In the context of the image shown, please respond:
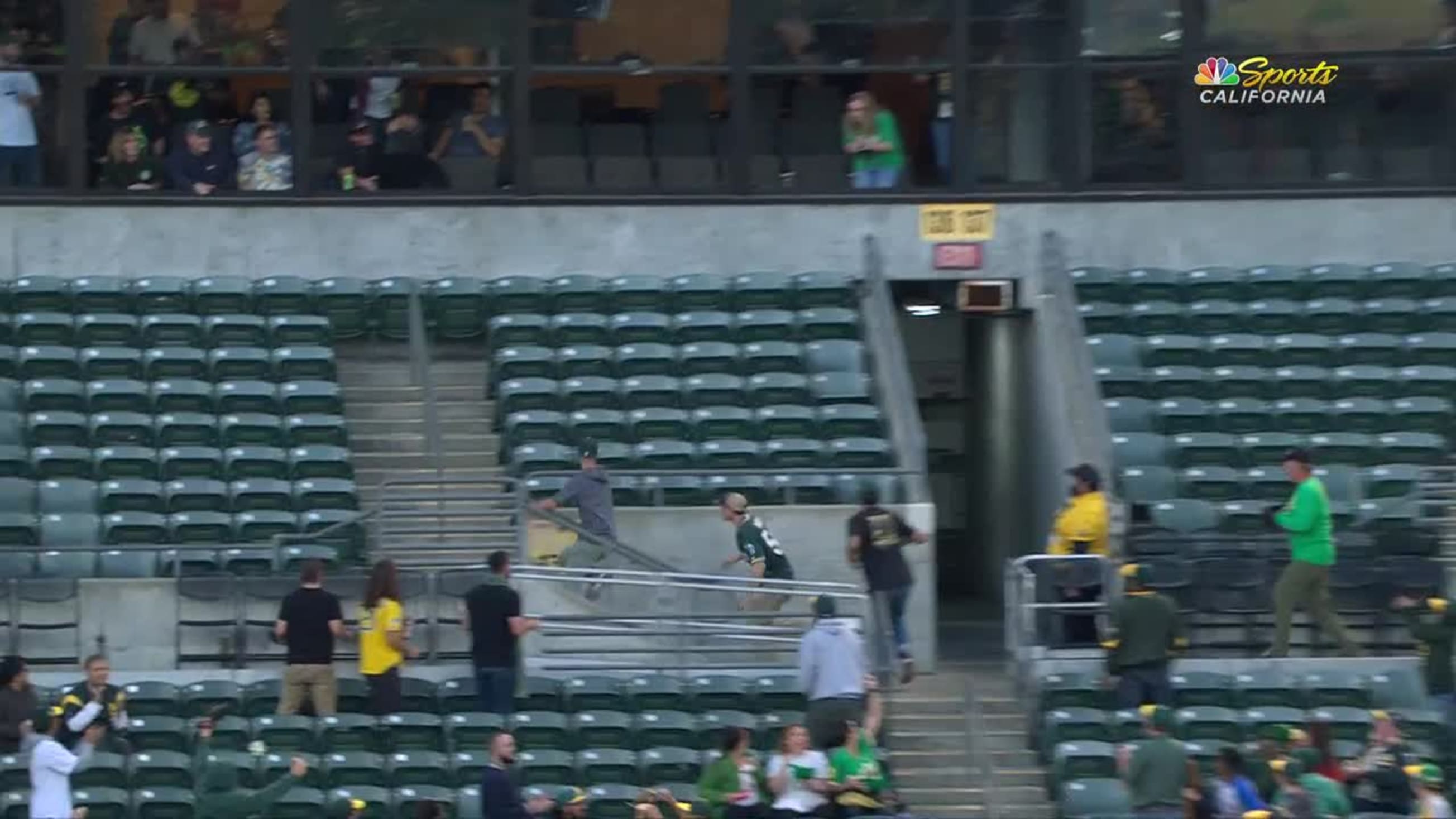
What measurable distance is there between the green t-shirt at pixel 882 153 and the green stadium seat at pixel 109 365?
21.6 ft

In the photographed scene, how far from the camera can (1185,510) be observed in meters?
25.3

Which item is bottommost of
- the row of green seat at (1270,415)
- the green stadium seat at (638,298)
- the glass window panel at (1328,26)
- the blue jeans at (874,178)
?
the row of green seat at (1270,415)

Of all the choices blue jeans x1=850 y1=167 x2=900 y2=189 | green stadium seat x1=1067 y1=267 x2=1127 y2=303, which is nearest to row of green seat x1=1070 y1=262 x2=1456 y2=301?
green stadium seat x1=1067 y1=267 x2=1127 y2=303

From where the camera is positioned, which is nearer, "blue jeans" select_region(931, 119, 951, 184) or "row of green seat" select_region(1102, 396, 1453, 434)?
"row of green seat" select_region(1102, 396, 1453, 434)

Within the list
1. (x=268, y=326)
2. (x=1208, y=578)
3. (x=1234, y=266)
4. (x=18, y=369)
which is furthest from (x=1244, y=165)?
(x=18, y=369)

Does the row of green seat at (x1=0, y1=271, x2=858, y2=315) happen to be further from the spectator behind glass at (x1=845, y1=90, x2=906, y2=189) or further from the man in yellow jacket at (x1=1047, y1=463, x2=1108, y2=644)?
the man in yellow jacket at (x1=1047, y1=463, x2=1108, y2=644)

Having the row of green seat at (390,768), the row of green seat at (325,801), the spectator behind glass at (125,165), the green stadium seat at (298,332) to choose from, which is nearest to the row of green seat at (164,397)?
the green stadium seat at (298,332)

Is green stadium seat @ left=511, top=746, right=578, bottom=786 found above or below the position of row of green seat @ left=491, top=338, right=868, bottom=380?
below

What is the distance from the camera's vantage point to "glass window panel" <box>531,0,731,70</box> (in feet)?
96.8

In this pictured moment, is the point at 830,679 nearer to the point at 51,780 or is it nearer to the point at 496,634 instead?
the point at 496,634

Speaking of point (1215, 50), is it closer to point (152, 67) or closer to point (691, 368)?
point (691, 368)

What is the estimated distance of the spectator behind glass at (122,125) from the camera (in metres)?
29.2

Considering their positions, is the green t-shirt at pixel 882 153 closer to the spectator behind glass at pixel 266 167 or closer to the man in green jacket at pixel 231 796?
the spectator behind glass at pixel 266 167

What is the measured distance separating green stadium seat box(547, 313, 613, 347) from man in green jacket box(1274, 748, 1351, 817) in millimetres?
8137
